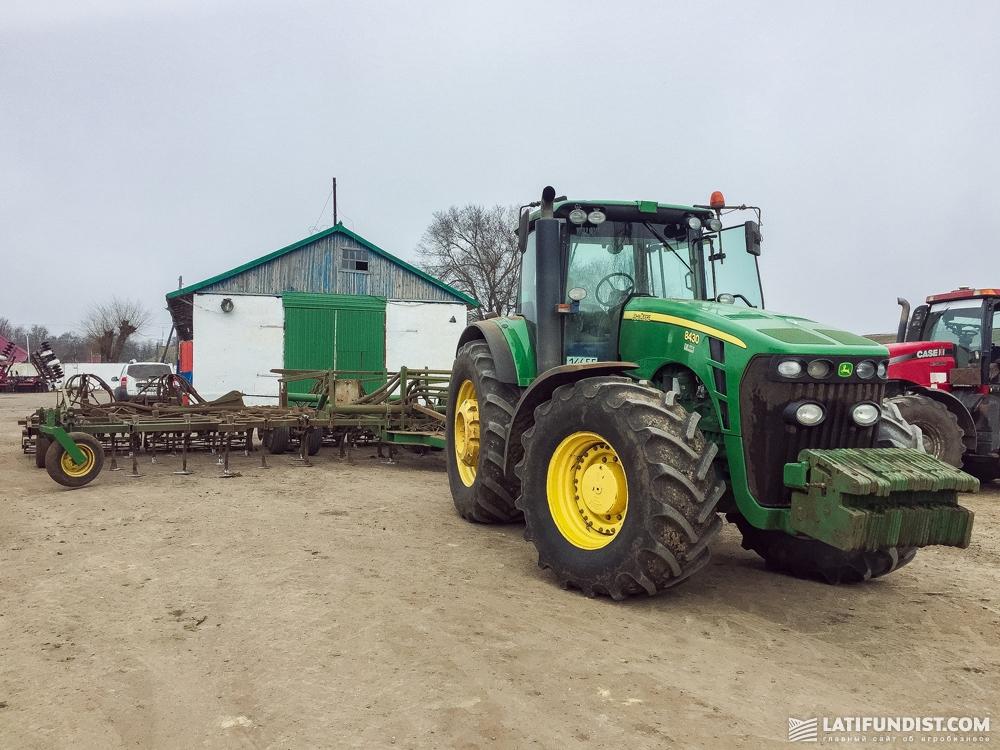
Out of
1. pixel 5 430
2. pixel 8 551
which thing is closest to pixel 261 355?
pixel 5 430

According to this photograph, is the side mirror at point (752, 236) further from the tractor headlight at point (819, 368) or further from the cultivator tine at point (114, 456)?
the cultivator tine at point (114, 456)

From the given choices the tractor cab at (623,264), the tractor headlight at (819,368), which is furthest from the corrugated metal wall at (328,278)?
the tractor headlight at (819,368)

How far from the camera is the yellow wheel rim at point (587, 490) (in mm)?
4648

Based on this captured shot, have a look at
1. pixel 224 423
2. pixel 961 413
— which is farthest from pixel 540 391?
pixel 961 413

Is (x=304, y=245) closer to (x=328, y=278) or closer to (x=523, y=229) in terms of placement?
(x=328, y=278)

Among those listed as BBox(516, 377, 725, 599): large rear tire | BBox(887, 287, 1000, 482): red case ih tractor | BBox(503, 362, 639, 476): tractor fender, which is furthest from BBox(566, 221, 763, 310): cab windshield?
BBox(887, 287, 1000, 482): red case ih tractor

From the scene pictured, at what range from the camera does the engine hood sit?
439 cm

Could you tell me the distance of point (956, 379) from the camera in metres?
9.61

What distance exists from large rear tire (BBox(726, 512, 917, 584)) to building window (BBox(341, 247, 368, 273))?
17.1 meters

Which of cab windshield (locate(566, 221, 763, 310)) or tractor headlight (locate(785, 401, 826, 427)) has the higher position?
cab windshield (locate(566, 221, 763, 310))

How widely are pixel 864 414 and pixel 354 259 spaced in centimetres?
1810

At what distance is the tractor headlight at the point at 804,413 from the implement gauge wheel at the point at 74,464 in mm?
7286

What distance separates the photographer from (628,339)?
5469mm

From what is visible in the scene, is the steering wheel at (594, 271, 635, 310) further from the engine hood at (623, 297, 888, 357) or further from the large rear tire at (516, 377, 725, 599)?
the large rear tire at (516, 377, 725, 599)
